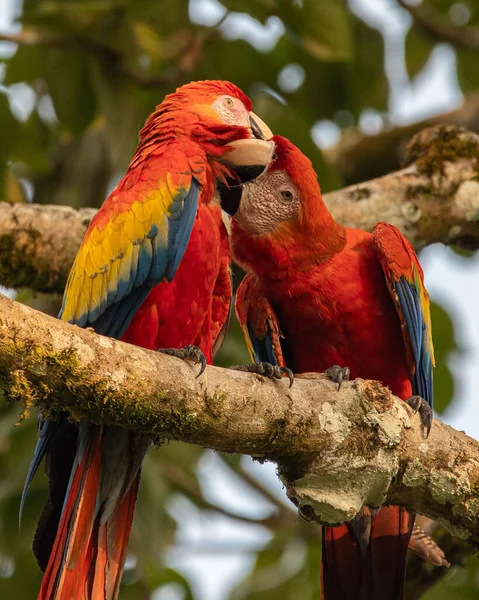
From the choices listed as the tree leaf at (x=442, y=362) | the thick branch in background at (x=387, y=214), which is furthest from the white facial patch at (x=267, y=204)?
the tree leaf at (x=442, y=362)

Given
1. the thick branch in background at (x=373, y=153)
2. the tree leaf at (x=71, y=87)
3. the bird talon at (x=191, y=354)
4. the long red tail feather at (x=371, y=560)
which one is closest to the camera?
the bird talon at (x=191, y=354)

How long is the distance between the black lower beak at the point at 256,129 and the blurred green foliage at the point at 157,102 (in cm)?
38

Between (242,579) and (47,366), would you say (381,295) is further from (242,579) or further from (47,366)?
(242,579)

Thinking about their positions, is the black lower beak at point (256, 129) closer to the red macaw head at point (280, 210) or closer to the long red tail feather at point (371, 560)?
the red macaw head at point (280, 210)

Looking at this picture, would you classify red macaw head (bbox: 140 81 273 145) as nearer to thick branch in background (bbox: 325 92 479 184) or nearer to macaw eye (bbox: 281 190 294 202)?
macaw eye (bbox: 281 190 294 202)

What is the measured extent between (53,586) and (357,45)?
138 inches

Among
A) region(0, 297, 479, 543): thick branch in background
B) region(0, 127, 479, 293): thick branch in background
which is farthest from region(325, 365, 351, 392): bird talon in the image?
region(0, 127, 479, 293): thick branch in background

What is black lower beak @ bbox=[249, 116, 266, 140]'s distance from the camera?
330 centimetres

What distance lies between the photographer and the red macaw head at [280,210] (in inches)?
123

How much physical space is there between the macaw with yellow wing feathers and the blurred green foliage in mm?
901

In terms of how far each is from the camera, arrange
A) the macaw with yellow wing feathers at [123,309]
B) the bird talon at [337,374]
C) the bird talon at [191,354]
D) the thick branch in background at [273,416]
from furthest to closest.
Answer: the macaw with yellow wing feathers at [123,309] → the bird talon at [337,374] → the bird talon at [191,354] → the thick branch in background at [273,416]

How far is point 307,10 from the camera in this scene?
372 centimetres

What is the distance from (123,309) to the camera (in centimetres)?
271

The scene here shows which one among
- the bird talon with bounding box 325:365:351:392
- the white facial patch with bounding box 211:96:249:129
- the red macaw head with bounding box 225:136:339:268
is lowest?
the bird talon with bounding box 325:365:351:392
